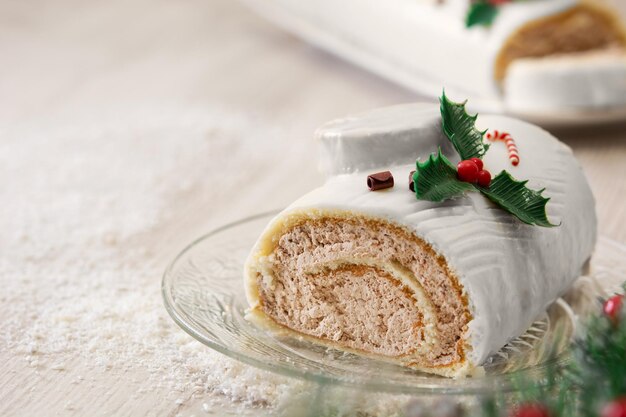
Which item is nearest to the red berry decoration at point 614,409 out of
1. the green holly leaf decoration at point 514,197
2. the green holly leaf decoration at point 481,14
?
the green holly leaf decoration at point 514,197

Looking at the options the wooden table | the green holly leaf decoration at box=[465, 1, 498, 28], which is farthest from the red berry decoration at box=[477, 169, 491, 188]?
the green holly leaf decoration at box=[465, 1, 498, 28]

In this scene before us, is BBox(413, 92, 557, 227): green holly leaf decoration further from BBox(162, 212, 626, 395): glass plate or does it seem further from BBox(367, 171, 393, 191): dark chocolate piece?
BBox(162, 212, 626, 395): glass plate

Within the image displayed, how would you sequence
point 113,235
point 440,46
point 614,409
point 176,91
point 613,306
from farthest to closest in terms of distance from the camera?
1. point 176,91
2. point 440,46
3. point 113,235
4. point 613,306
5. point 614,409

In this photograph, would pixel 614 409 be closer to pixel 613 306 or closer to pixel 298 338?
pixel 613 306

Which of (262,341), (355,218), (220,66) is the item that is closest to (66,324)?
(262,341)

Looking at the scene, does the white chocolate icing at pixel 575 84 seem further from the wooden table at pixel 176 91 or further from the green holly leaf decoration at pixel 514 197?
the green holly leaf decoration at pixel 514 197

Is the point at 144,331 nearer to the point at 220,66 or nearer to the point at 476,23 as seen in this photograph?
the point at 476,23

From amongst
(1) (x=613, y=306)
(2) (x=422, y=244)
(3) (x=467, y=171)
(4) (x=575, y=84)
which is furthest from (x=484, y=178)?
(4) (x=575, y=84)

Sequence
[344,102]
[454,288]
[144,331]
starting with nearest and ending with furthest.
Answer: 1. [454,288]
2. [144,331]
3. [344,102]
